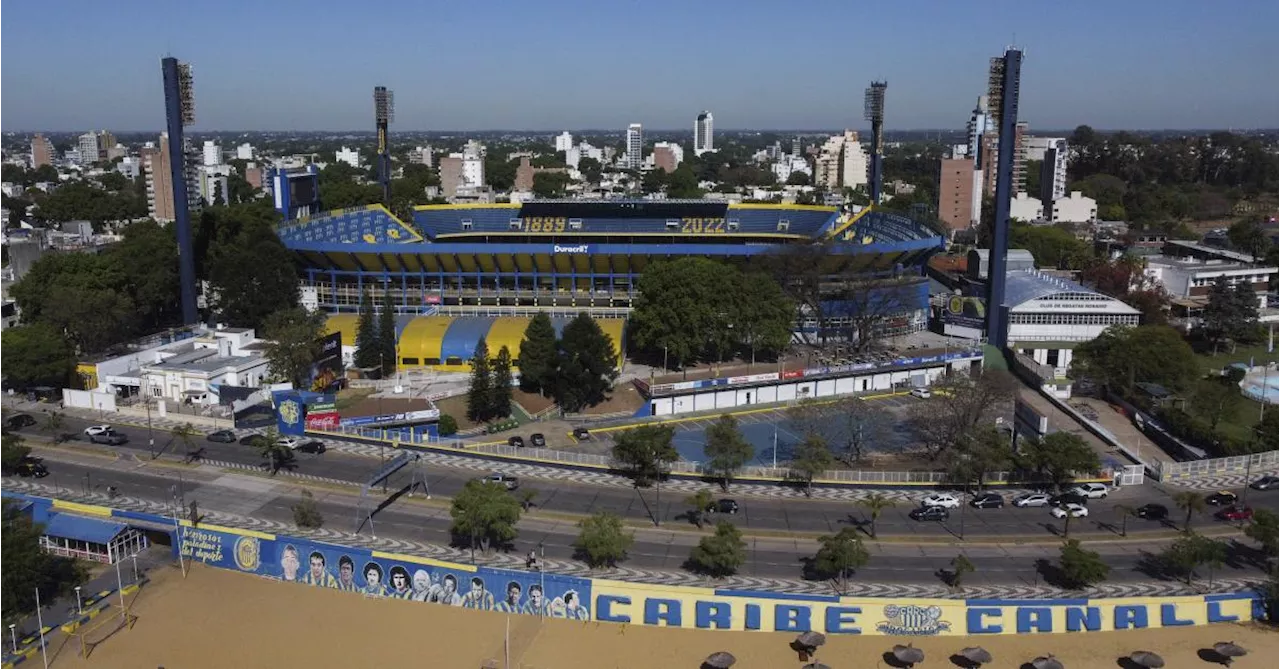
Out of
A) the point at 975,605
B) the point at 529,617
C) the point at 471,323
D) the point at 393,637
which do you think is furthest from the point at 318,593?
the point at 471,323

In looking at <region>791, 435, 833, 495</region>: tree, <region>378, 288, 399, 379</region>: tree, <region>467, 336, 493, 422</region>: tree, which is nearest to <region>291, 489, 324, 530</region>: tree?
<region>467, 336, 493, 422</region>: tree

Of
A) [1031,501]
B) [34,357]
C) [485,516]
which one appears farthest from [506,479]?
[34,357]

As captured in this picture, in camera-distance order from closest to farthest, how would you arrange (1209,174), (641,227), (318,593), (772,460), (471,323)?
(318,593) < (772,460) < (471,323) < (641,227) < (1209,174)

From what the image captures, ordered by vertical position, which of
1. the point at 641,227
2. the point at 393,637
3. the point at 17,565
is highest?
the point at 641,227

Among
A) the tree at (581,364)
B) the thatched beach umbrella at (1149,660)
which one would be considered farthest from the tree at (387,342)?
the thatched beach umbrella at (1149,660)

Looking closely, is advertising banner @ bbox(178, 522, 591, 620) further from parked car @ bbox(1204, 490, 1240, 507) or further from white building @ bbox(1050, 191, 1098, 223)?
white building @ bbox(1050, 191, 1098, 223)

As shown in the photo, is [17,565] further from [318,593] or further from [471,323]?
[471,323]
